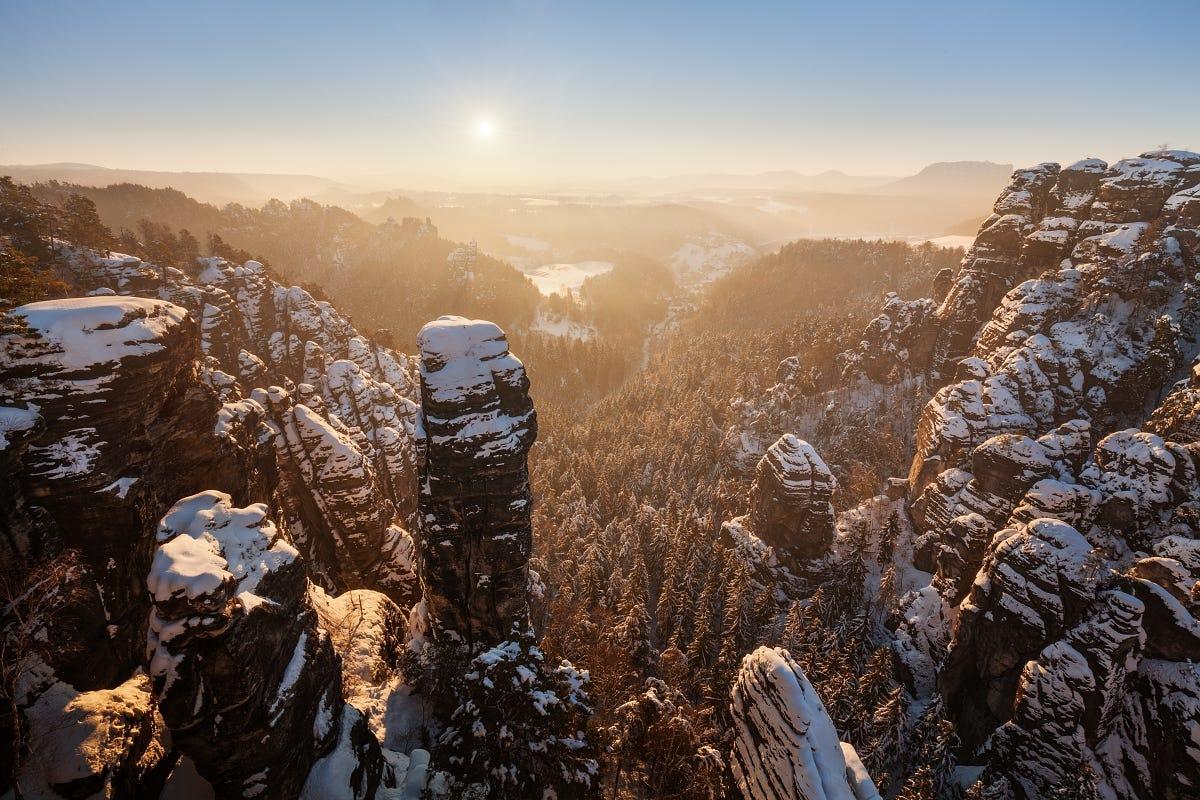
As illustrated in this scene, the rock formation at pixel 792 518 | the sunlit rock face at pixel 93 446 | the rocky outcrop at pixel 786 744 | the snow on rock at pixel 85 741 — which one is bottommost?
the rock formation at pixel 792 518

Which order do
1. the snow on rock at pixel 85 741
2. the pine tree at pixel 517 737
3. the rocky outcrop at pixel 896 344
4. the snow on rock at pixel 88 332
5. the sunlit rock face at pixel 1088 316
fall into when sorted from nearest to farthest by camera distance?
1. the snow on rock at pixel 85 741
2. the snow on rock at pixel 88 332
3. the pine tree at pixel 517 737
4. the sunlit rock face at pixel 1088 316
5. the rocky outcrop at pixel 896 344

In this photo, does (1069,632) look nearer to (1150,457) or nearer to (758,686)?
(1150,457)

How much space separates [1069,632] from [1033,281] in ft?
172

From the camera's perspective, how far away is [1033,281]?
65.1m

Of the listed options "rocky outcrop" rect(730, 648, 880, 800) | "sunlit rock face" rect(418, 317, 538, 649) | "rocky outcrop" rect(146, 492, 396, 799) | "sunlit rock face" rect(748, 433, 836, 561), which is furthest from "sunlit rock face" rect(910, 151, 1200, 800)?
"rocky outcrop" rect(146, 492, 396, 799)

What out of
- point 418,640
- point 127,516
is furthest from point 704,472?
point 127,516

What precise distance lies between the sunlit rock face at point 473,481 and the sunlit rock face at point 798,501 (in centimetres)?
3576

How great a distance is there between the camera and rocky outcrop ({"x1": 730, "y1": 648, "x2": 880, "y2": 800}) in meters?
19.4

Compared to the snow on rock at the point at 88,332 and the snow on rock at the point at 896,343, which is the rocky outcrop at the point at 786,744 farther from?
the snow on rock at the point at 896,343

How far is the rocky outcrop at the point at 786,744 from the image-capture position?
1939 centimetres

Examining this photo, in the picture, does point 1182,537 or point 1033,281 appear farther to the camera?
point 1033,281

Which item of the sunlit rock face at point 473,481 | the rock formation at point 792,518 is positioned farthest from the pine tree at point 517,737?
the rock formation at point 792,518

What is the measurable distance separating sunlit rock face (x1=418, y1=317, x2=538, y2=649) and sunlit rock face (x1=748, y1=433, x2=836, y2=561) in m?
35.8

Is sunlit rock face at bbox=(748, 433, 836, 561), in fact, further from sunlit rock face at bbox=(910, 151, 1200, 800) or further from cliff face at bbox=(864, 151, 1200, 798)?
cliff face at bbox=(864, 151, 1200, 798)
